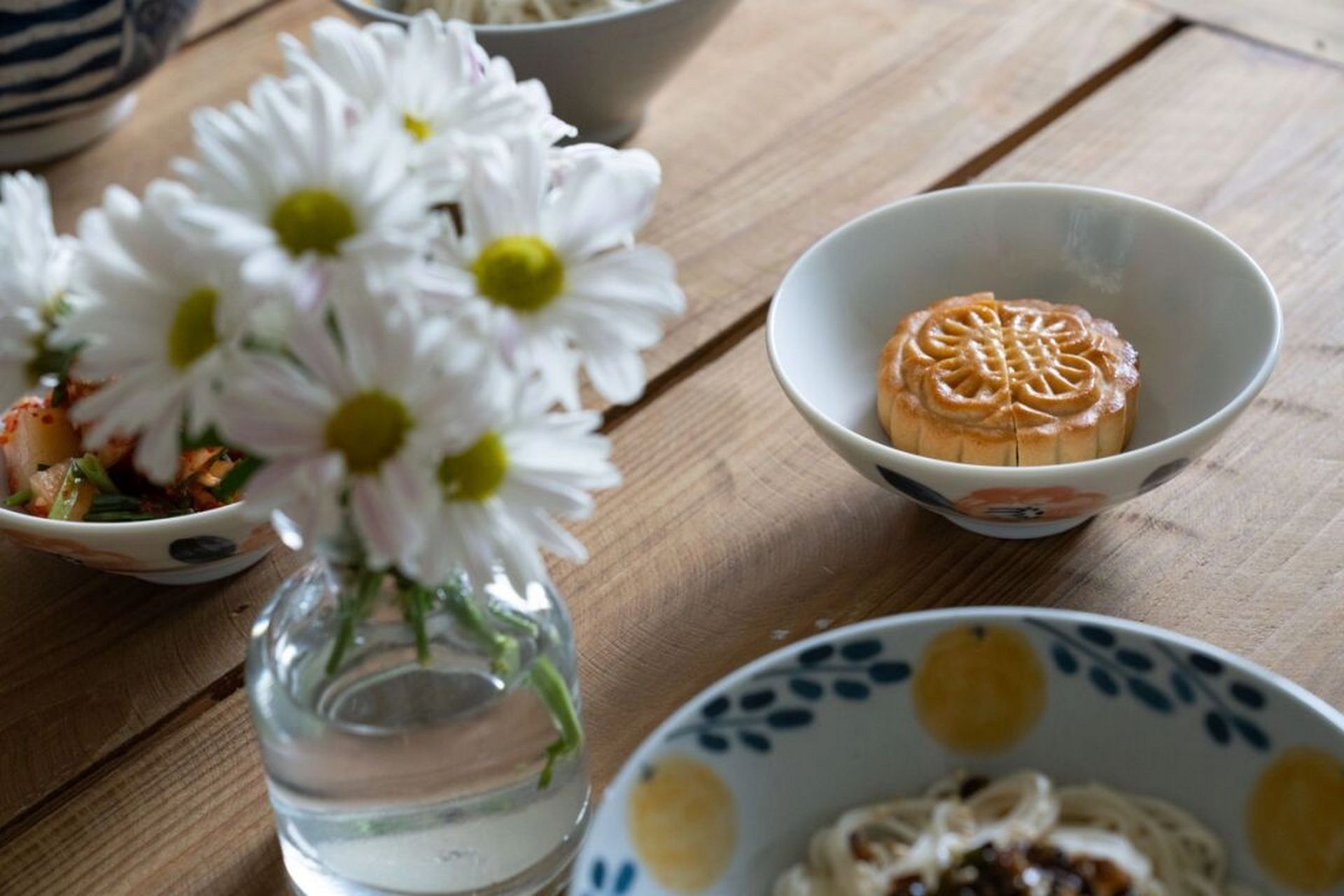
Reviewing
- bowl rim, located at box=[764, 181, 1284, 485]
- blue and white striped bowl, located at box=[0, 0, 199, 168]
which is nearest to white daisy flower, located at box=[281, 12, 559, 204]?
bowl rim, located at box=[764, 181, 1284, 485]

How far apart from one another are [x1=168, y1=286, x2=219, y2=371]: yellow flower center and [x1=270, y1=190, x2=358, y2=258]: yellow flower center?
4 centimetres

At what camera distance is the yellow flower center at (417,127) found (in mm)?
595

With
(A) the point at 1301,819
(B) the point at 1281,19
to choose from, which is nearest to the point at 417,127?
(A) the point at 1301,819

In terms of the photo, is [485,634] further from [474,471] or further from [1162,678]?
[1162,678]

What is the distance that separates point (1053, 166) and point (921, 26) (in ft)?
0.93

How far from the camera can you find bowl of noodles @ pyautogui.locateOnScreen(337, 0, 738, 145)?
1203 mm

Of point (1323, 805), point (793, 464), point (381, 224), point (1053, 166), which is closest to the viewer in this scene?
point (381, 224)

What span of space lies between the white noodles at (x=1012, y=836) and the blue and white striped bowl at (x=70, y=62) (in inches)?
38.9

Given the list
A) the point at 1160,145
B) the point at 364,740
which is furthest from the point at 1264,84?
the point at 364,740

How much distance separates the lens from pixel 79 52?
1.33 m

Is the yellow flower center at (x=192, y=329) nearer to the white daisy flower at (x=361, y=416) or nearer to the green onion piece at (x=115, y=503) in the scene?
the white daisy flower at (x=361, y=416)

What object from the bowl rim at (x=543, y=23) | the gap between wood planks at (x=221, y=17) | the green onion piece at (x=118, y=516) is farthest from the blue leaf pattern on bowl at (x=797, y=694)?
the gap between wood planks at (x=221, y=17)

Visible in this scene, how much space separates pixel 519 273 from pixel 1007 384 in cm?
45

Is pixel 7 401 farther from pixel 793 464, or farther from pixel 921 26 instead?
pixel 921 26
